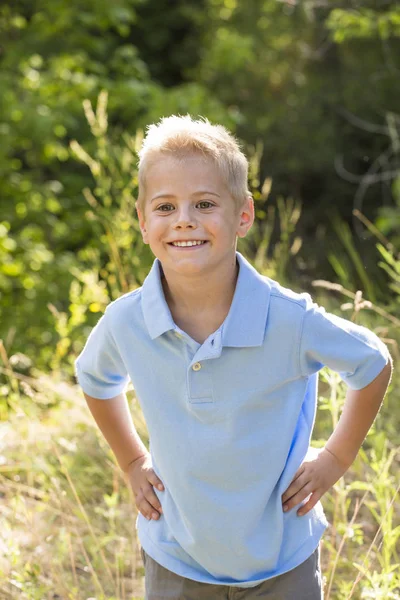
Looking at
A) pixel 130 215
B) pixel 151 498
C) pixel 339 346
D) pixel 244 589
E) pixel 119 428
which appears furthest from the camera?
pixel 130 215

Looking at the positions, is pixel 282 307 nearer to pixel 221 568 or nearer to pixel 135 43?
pixel 221 568

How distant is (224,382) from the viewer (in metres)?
1.60

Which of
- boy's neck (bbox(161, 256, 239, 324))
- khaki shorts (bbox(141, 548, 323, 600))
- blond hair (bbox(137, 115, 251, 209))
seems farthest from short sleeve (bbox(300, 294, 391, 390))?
khaki shorts (bbox(141, 548, 323, 600))

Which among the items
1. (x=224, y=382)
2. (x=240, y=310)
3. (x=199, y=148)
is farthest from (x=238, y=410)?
(x=199, y=148)

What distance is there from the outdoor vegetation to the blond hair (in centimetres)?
43

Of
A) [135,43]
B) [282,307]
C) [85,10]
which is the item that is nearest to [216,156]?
[282,307]

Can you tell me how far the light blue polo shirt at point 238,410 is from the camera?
5.24 ft

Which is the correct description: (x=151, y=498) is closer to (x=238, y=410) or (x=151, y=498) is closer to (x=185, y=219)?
(x=238, y=410)

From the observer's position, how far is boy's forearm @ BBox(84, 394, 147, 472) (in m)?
1.91

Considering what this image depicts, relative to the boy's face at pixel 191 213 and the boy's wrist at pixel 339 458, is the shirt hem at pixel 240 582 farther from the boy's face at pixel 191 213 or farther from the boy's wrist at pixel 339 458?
the boy's face at pixel 191 213

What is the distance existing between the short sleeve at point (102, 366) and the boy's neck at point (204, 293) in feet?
0.51

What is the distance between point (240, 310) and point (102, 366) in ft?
1.18

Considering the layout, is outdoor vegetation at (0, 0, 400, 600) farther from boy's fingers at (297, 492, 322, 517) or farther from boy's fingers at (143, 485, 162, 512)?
boy's fingers at (143, 485, 162, 512)

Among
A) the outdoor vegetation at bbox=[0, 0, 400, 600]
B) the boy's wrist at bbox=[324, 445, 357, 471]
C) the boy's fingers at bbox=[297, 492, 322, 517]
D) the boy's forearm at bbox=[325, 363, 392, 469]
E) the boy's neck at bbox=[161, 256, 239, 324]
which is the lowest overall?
the outdoor vegetation at bbox=[0, 0, 400, 600]
